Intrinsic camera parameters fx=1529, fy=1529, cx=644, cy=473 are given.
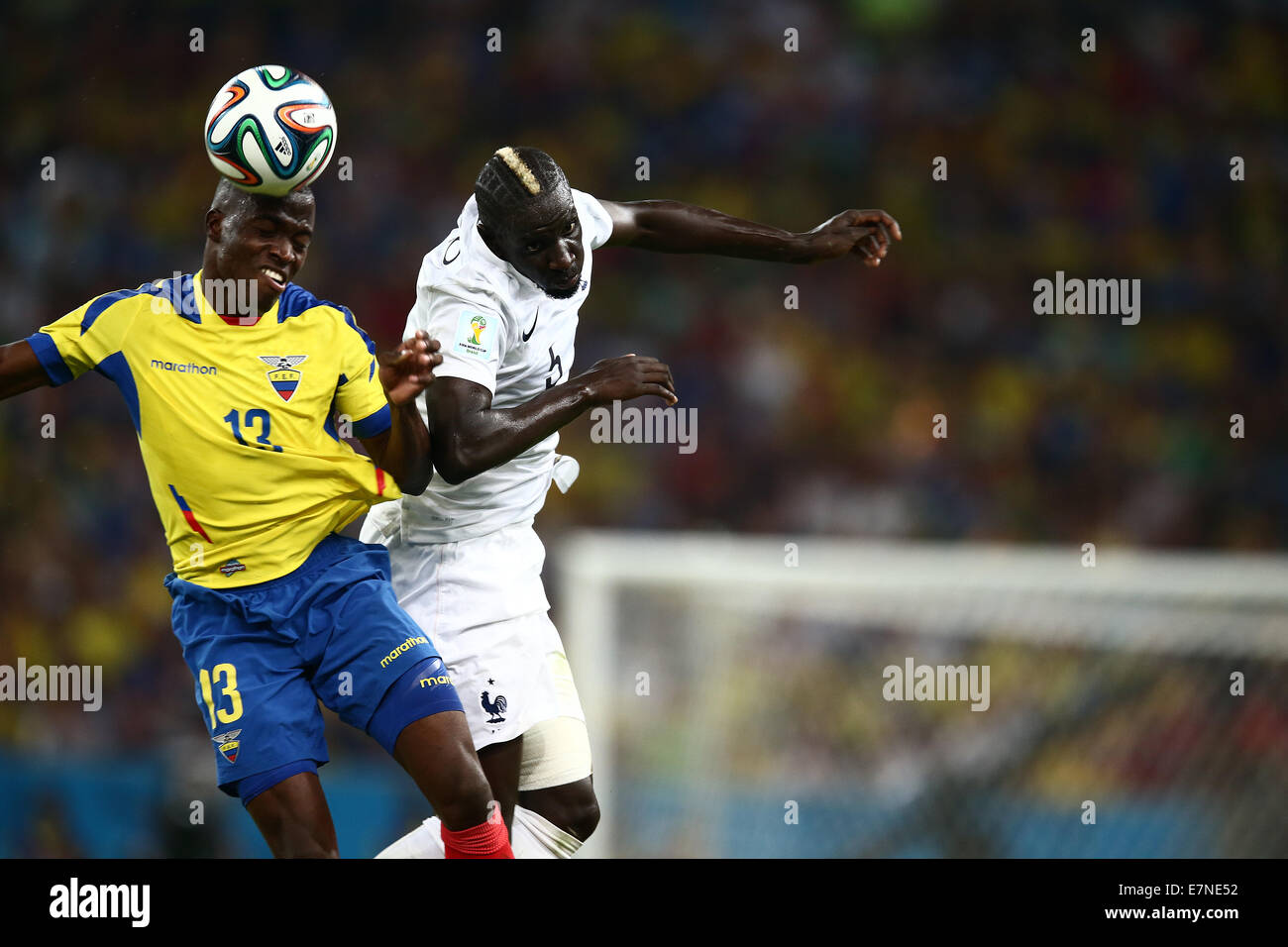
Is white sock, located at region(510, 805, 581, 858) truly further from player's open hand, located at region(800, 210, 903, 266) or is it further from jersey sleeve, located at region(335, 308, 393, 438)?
player's open hand, located at region(800, 210, 903, 266)

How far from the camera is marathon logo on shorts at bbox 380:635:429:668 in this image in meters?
3.76

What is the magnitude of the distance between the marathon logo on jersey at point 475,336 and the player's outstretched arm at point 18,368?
3.44 feet

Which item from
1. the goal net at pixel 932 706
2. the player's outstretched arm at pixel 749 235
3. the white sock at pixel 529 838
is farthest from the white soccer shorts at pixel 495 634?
the goal net at pixel 932 706

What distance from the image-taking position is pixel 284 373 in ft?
12.4

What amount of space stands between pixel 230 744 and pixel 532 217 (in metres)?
1.58

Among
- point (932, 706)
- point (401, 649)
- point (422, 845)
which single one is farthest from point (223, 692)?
point (932, 706)

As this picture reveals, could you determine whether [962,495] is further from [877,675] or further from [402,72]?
[402,72]

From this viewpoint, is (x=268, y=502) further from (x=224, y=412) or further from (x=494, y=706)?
(x=494, y=706)

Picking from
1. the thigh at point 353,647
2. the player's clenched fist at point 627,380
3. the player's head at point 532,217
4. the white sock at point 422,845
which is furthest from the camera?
the white sock at point 422,845

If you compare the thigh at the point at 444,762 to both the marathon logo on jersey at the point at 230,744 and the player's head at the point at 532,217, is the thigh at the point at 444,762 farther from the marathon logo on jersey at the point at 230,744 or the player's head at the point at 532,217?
the player's head at the point at 532,217

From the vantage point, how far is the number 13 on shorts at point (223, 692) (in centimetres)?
369

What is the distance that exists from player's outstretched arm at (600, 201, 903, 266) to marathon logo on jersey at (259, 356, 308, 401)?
134 centimetres

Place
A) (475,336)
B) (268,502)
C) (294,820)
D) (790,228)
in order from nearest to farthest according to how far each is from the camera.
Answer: (294,820)
(268,502)
(475,336)
(790,228)

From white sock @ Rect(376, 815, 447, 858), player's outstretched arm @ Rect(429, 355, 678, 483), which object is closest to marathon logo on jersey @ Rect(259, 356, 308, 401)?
player's outstretched arm @ Rect(429, 355, 678, 483)
